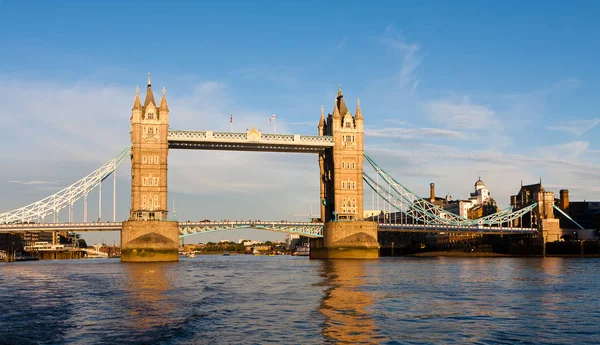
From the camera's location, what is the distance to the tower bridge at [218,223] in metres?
98.1

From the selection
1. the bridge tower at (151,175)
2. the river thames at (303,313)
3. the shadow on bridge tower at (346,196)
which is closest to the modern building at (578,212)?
the shadow on bridge tower at (346,196)

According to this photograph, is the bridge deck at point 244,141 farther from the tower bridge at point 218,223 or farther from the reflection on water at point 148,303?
the reflection on water at point 148,303

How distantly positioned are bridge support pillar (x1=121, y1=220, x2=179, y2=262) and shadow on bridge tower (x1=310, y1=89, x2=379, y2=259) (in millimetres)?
25126

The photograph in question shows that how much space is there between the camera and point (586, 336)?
2620 cm

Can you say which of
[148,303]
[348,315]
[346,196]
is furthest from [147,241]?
[348,315]

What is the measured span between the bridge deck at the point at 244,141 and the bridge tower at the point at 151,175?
8.95 ft

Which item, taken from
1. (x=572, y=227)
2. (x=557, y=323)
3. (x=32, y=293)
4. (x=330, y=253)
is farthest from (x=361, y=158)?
(x=557, y=323)

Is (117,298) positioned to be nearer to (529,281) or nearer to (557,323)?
(557,323)

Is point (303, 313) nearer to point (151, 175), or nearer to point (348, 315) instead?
point (348, 315)

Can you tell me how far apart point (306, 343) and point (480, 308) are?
43.1 feet

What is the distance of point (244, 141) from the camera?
4134 inches

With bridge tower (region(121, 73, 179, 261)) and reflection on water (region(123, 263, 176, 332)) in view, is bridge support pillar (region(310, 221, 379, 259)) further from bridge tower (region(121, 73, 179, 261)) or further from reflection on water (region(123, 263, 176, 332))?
reflection on water (region(123, 263, 176, 332))

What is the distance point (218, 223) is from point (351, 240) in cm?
2017

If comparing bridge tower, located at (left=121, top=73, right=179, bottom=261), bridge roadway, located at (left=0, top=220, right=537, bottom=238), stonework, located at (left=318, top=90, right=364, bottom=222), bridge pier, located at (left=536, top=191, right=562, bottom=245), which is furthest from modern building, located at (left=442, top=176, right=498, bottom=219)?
bridge tower, located at (left=121, top=73, right=179, bottom=261)
